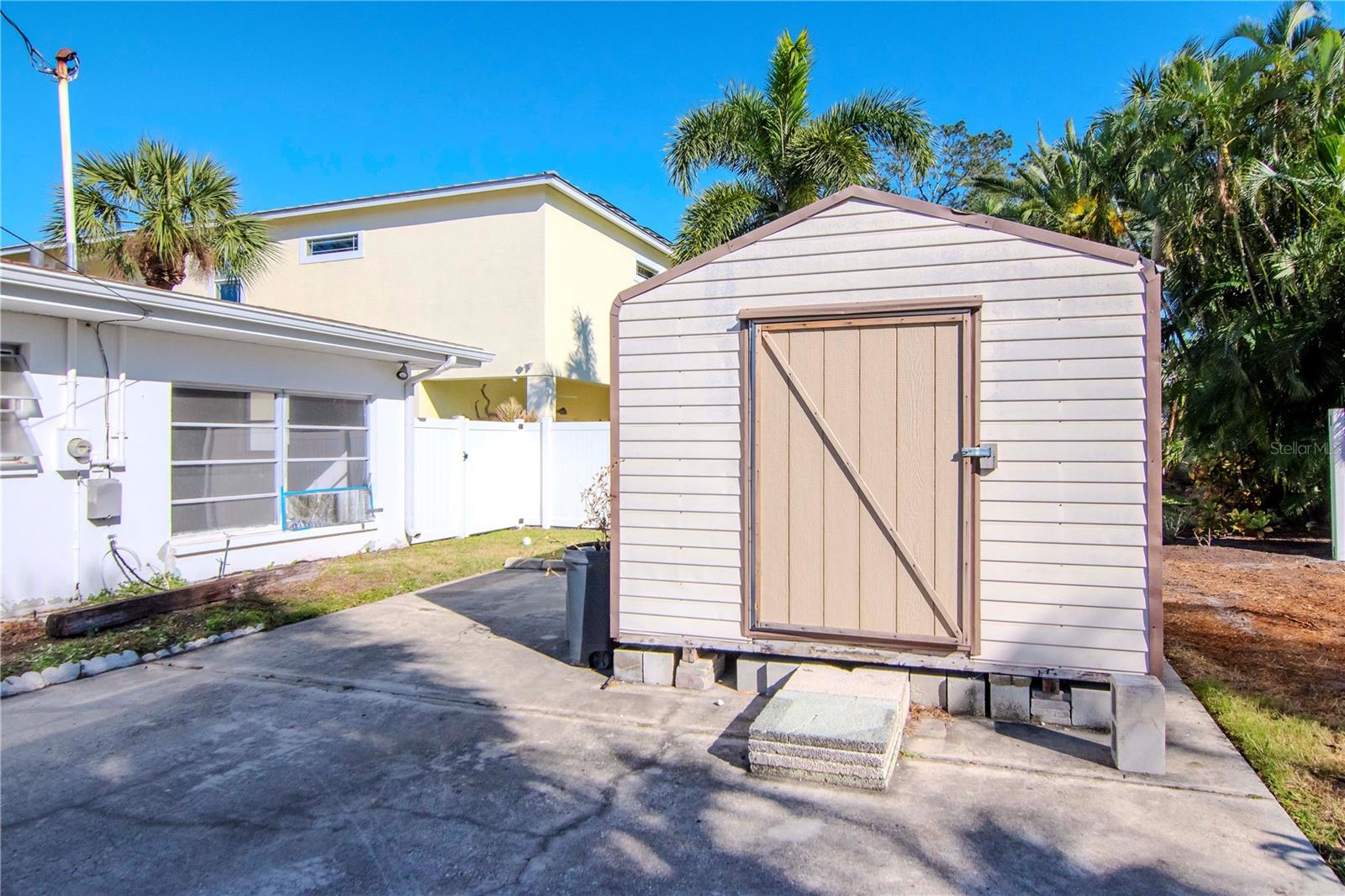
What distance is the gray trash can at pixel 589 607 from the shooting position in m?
5.44

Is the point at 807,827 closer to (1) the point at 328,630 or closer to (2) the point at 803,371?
(2) the point at 803,371

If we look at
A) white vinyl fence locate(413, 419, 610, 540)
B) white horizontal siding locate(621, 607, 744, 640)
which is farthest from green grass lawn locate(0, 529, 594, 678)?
white horizontal siding locate(621, 607, 744, 640)

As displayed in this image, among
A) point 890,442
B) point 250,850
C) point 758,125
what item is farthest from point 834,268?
point 758,125

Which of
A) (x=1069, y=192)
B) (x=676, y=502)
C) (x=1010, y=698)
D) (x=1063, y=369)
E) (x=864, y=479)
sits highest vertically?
(x=1069, y=192)

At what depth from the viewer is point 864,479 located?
4613 mm

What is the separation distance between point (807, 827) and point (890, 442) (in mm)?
2176

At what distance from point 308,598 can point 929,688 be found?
601cm

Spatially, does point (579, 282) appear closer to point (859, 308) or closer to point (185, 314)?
point (185, 314)

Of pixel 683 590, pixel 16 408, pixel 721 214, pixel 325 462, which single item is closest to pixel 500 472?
pixel 325 462

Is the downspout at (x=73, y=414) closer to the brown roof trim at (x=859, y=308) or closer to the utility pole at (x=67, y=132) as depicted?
the utility pole at (x=67, y=132)

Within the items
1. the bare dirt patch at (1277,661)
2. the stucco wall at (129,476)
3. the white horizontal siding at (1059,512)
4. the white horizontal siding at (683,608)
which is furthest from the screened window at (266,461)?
the bare dirt patch at (1277,661)

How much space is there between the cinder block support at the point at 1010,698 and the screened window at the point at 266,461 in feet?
25.2

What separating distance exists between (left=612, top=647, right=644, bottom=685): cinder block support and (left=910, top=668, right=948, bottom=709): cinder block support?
1691mm

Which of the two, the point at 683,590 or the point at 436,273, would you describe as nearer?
the point at 683,590
